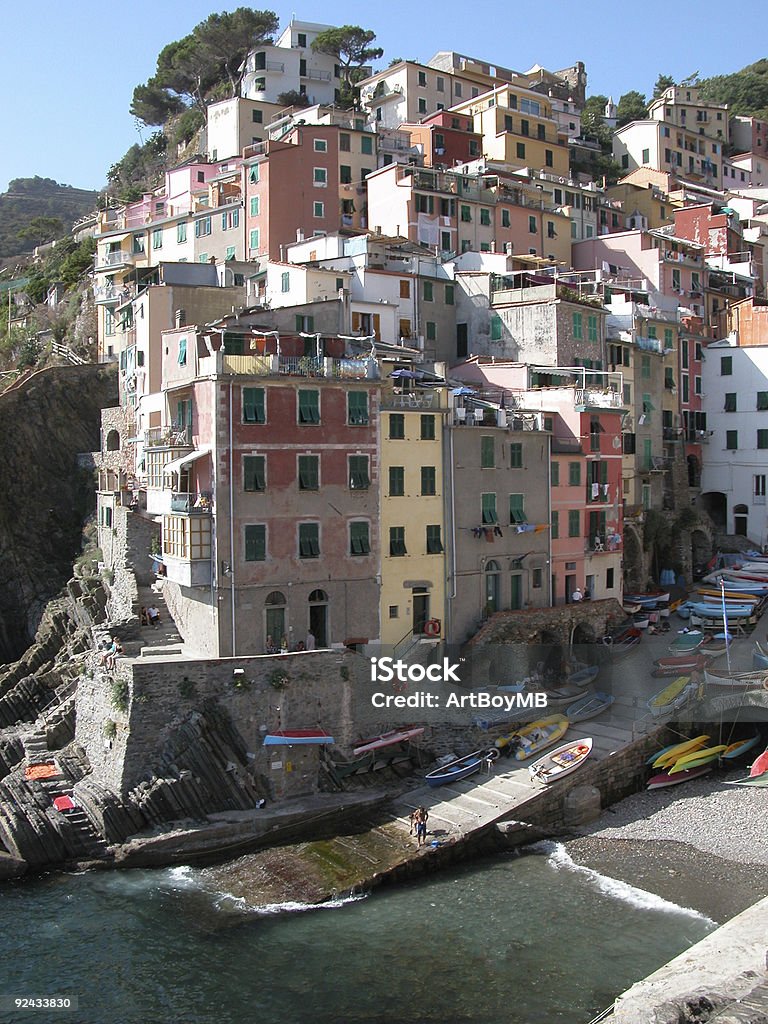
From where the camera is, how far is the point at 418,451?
137 ft

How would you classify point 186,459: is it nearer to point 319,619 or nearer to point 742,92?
point 319,619

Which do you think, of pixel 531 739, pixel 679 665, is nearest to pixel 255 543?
pixel 531 739

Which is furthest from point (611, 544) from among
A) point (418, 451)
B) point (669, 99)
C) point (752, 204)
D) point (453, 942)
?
point (669, 99)

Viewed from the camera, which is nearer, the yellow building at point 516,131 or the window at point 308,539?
the window at point 308,539

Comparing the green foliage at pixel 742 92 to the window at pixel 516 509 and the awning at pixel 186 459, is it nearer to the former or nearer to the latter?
the window at pixel 516 509

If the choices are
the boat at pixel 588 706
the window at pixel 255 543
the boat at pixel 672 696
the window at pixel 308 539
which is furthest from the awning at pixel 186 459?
the boat at pixel 672 696

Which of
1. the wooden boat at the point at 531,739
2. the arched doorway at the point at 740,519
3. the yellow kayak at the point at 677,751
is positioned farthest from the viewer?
the arched doorway at the point at 740,519

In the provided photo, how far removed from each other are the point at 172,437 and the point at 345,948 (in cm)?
2028

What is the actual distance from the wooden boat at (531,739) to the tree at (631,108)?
318 ft

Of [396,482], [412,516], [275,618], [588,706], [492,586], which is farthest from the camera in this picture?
[492,586]

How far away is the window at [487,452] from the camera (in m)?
43.6

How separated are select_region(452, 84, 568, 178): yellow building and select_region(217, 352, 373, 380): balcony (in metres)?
46.3

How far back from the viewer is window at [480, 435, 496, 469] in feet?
143

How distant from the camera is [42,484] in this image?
59500 millimetres
